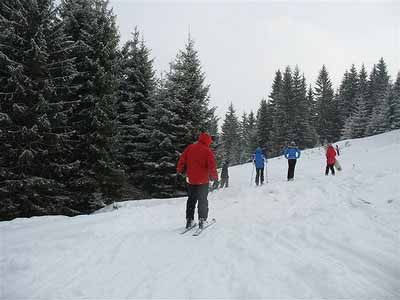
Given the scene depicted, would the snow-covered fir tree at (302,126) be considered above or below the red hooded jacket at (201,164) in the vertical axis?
above

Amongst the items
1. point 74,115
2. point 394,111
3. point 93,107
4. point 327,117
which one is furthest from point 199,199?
point 327,117

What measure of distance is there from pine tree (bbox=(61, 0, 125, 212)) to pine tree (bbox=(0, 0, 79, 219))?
941mm

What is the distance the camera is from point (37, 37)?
1394cm

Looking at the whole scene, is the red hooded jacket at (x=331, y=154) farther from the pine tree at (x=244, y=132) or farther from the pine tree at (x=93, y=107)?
the pine tree at (x=244, y=132)

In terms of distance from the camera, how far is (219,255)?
17.6 feet

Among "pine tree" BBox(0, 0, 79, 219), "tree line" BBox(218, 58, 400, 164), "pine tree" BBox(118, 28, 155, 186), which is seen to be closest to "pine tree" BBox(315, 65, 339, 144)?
"tree line" BBox(218, 58, 400, 164)

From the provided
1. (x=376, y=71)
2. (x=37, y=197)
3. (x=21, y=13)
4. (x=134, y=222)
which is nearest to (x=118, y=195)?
(x=37, y=197)

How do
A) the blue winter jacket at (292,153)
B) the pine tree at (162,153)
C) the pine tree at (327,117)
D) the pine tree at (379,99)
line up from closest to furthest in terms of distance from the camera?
the blue winter jacket at (292,153), the pine tree at (162,153), the pine tree at (379,99), the pine tree at (327,117)

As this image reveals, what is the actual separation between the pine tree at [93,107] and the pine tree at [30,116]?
0.94 meters

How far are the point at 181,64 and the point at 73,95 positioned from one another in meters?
8.42

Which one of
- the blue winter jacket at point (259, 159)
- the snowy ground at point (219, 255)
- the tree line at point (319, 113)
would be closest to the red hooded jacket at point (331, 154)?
the blue winter jacket at point (259, 159)

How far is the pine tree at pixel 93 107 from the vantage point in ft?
51.4

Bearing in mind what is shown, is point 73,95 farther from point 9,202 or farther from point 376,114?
point 376,114

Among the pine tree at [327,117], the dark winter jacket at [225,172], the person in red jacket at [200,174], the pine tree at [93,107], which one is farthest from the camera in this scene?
the pine tree at [327,117]
